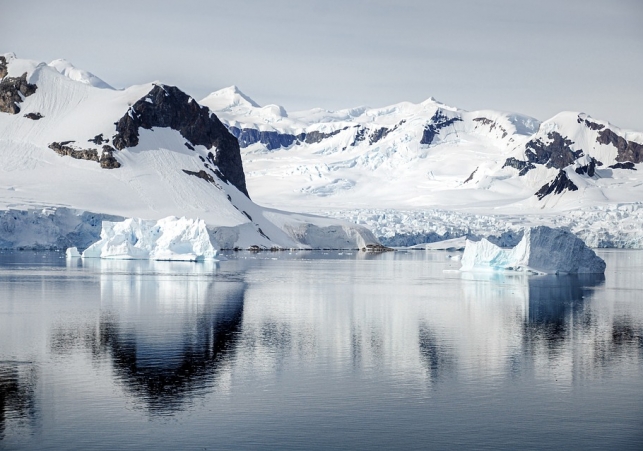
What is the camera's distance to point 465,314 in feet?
145

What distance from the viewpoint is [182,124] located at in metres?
151

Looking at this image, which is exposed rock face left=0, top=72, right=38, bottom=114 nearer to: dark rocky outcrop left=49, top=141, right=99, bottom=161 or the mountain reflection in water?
dark rocky outcrop left=49, top=141, right=99, bottom=161

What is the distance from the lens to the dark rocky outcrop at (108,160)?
5300 inches

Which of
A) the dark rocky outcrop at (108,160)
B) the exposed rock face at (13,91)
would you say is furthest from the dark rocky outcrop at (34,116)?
the dark rocky outcrop at (108,160)

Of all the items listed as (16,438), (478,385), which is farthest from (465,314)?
(16,438)

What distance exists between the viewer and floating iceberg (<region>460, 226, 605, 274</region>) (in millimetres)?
69750

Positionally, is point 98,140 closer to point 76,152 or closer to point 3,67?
point 76,152

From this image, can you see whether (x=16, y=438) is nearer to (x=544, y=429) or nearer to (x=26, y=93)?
(x=544, y=429)

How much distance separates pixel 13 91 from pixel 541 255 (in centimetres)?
10336

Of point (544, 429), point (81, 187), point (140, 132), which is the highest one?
point (140, 132)

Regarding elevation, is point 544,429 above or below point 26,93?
→ below

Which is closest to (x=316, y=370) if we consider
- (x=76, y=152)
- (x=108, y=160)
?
(x=108, y=160)

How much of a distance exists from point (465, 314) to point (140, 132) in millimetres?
107129

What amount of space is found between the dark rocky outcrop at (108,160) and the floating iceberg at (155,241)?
145ft
